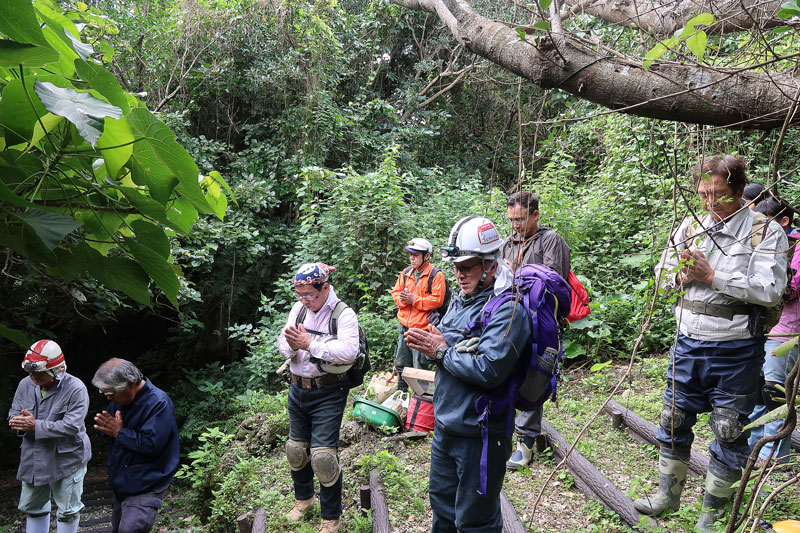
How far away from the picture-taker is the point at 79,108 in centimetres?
68

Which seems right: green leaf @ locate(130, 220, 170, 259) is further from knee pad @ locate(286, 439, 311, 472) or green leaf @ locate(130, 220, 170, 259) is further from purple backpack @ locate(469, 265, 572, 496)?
knee pad @ locate(286, 439, 311, 472)

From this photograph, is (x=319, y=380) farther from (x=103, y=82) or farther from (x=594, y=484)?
(x=103, y=82)

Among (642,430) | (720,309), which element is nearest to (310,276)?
(720,309)

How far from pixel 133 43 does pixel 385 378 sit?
7831 mm

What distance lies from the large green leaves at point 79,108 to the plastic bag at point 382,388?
5.74m

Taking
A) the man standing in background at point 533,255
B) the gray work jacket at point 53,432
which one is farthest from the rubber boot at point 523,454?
the gray work jacket at point 53,432

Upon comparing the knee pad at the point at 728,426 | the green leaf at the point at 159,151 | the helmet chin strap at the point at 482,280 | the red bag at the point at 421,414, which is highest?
the green leaf at the point at 159,151

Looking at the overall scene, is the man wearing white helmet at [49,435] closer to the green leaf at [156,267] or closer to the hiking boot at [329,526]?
the hiking boot at [329,526]

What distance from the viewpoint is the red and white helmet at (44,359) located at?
171 inches

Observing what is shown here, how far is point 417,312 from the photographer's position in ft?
18.8

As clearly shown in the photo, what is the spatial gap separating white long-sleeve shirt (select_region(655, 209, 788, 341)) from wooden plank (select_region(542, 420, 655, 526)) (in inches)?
50.5

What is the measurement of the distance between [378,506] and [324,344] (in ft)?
4.31

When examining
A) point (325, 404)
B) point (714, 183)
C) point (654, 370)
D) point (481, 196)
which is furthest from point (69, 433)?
point (481, 196)

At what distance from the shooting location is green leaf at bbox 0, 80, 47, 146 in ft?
2.28
